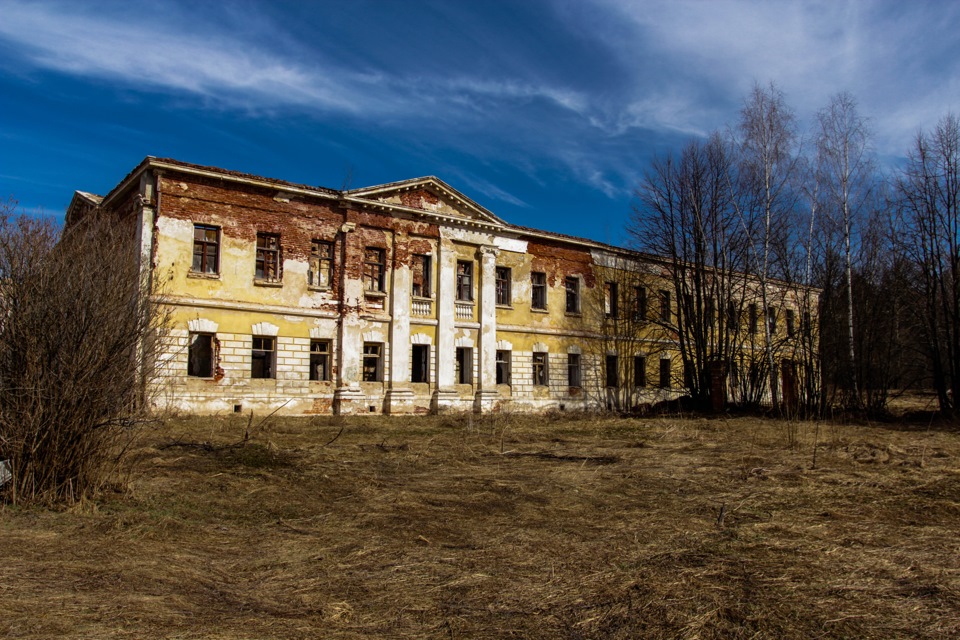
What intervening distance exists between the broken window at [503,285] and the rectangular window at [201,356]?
11.8 metres

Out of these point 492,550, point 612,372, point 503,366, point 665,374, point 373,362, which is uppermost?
point 373,362

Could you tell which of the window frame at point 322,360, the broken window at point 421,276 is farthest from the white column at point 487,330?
the window frame at point 322,360

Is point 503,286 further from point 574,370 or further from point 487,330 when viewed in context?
point 574,370

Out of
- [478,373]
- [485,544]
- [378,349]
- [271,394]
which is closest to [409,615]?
[485,544]

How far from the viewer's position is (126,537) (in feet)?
19.7

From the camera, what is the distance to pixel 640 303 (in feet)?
108

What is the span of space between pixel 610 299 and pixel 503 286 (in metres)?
6.20

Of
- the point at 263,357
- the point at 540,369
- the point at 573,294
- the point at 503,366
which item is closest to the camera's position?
the point at 263,357

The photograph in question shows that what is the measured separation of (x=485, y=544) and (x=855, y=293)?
991 inches

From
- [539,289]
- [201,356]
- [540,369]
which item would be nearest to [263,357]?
[201,356]

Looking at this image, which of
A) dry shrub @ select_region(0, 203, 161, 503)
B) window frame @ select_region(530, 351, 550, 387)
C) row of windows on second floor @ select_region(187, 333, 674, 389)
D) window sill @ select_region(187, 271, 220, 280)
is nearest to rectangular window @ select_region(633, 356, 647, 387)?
row of windows on second floor @ select_region(187, 333, 674, 389)

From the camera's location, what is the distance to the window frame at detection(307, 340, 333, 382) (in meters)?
23.2

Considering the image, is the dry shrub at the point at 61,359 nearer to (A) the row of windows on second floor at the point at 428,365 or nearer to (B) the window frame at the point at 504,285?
(A) the row of windows on second floor at the point at 428,365

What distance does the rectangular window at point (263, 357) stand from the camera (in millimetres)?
21969
